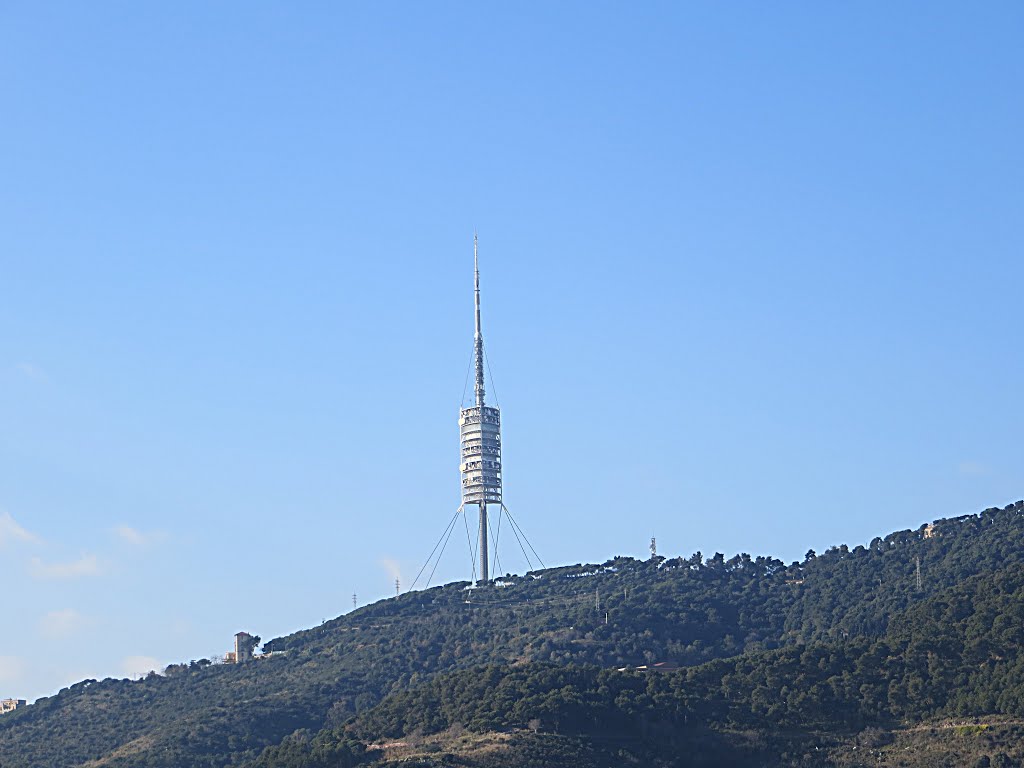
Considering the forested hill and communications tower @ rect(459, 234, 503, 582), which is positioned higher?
communications tower @ rect(459, 234, 503, 582)

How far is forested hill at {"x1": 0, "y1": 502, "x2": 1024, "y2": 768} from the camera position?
103 metres

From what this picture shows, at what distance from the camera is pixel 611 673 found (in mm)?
113125

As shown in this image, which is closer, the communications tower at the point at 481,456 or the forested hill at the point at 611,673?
the forested hill at the point at 611,673

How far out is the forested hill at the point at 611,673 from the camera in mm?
102812

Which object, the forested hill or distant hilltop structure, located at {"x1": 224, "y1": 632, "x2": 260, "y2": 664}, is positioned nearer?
the forested hill

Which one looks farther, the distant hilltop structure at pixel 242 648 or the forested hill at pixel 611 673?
the distant hilltop structure at pixel 242 648

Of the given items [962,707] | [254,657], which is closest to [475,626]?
[254,657]

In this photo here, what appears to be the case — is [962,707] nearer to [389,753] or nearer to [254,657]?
[389,753]

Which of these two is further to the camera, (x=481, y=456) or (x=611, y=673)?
(x=481, y=456)

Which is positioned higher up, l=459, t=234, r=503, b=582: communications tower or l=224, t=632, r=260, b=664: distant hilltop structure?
l=459, t=234, r=503, b=582: communications tower

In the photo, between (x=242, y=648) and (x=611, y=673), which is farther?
(x=242, y=648)

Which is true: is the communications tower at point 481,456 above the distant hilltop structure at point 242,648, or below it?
above

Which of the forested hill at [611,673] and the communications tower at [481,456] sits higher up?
the communications tower at [481,456]

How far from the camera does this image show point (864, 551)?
16612 cm
